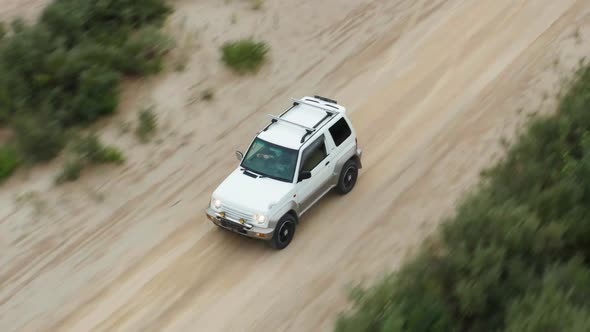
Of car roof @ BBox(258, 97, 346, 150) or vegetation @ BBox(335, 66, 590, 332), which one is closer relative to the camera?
vegetation @ BBox(335, 66, 590, 332)

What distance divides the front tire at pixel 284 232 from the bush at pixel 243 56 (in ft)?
18.2

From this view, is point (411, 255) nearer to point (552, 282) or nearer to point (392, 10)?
point (552, 282)

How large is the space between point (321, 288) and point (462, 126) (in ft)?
19.1

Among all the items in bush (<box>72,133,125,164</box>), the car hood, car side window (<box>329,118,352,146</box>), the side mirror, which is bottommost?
bush (<box>72,133,125,164</box>)

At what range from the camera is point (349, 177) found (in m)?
14.5

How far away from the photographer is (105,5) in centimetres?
1783

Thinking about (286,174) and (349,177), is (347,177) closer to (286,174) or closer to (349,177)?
(349,177)

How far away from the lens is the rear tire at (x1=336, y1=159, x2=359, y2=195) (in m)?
14.2

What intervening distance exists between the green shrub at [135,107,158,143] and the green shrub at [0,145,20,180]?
251cm

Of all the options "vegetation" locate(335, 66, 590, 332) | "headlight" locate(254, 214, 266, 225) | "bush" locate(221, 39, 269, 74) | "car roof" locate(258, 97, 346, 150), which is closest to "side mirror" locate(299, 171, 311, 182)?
"car roof" locate(258, 97, 346, 150)

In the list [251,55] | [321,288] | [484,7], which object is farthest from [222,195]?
[484,7]

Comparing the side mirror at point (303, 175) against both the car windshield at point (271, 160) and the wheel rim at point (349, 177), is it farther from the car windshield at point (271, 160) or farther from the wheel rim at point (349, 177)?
the wheel rim at point (349, 177)

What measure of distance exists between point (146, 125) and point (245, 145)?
2184 millimetres

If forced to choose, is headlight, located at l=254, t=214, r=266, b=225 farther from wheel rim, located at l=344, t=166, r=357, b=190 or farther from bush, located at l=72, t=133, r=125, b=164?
bush, located at l=72, t=133, r=125, b=164
